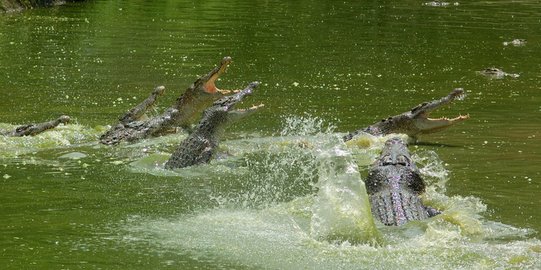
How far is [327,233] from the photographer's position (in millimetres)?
8688

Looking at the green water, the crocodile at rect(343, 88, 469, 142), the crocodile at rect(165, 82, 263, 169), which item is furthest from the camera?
the crocodile at rect(343, 88, 469, 142)

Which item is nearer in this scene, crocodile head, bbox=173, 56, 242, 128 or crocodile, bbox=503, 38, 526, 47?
crocodile head, bbox=173, 56, 242, 128

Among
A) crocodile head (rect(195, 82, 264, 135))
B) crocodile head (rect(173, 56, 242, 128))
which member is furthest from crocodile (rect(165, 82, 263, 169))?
crocodile head (rect(173, 56, 242, 128))

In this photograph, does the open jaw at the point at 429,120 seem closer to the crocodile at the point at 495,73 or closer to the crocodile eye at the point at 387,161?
the crocodile eye at the point at 387,161

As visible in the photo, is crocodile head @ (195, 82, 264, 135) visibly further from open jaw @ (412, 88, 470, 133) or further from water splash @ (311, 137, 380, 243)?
water splash @ (311, 137, 380, 243)

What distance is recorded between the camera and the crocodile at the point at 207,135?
11828 millimetres

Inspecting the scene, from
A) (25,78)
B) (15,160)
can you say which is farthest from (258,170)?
(25,78)

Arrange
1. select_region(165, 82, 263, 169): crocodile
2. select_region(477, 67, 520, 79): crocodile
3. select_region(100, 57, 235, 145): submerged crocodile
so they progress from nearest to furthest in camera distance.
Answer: select_region(165, 82, 263, 169): crocodile
select_region(100, 57, 235, 145): submerged crocodile
select_region(477, 67, 520, 79): crocodile

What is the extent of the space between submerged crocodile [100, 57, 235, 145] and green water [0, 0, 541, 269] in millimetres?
280

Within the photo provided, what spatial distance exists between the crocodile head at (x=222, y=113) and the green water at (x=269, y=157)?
1.14 ft

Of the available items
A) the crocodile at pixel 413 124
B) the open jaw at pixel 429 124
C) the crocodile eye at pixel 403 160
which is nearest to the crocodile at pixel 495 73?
the crocodile at pixel 413 124

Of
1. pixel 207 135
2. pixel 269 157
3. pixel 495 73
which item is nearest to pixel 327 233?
pixel 269 157

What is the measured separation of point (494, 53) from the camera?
23062 millimetres

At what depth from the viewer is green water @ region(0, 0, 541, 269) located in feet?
27.7
